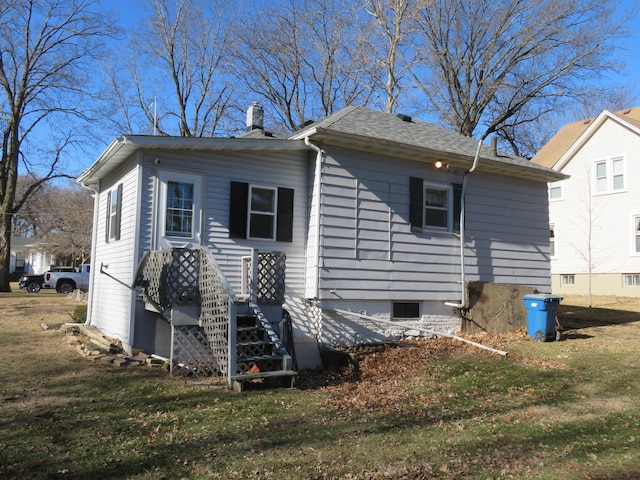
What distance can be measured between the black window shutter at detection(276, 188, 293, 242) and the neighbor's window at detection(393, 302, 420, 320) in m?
2.61

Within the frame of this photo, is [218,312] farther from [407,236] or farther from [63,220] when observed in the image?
[63,220]

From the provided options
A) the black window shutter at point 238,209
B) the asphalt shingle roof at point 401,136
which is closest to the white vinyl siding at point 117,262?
the black window shutter at point 238,209

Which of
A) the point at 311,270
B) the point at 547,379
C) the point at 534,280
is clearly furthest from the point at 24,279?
the point at 547,379

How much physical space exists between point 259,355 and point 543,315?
5.87 meters

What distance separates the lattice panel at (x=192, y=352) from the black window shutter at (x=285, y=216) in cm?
277

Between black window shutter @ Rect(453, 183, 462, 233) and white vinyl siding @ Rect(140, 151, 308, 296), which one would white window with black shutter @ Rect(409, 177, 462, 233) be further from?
white vinyl siding @ Rect(140, 151, 308, 296)

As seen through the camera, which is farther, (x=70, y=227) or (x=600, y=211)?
(x=70, y=227)

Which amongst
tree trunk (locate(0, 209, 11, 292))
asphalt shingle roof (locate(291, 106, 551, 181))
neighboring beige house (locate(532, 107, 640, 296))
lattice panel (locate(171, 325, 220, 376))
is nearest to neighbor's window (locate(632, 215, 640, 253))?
neighboring beige house (locate(532, 107, 640, 296))

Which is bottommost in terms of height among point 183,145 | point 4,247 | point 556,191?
point 4,247

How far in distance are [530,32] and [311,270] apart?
65.2 feet

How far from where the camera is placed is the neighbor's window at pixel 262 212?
965 centimetres

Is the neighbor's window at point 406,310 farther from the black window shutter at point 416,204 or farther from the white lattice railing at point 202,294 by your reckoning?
the white lattice railing at point 202,294

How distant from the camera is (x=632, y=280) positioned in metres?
19.7

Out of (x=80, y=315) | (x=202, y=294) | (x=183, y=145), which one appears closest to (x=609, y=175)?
(x=183, y=145)
